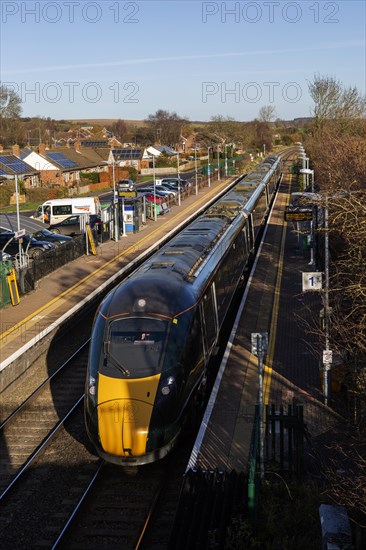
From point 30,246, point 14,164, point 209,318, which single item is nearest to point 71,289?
point 30,246

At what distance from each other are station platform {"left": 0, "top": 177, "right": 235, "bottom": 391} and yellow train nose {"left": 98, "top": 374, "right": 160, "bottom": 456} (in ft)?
18.4

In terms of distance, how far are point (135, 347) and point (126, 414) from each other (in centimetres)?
127

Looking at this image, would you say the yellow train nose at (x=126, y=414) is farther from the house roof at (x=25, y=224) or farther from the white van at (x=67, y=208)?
the white van at (x=67, y=208)

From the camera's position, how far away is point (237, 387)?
45.7ft

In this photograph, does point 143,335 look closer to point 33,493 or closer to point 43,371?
point 33,493

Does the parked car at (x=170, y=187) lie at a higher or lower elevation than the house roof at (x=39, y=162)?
lower

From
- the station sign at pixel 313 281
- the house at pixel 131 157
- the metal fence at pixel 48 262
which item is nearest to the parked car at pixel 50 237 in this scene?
the metal fence at pixel 48 262

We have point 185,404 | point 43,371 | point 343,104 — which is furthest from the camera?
point 343,104

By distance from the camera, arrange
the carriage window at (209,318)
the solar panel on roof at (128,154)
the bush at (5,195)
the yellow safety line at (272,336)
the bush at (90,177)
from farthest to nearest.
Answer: the solar panel on roof at (128,154), the bush at (90,177), the bush at (5,195), the yellow safety line at (272,336), the carriage window at (209,318)

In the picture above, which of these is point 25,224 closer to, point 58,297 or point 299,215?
point 58,297

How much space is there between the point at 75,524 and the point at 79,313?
37.1 feet

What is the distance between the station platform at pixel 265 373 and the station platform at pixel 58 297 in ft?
17.0

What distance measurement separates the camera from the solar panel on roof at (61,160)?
222ft

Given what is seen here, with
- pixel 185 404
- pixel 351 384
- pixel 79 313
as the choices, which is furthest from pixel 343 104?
pixel 185 404
